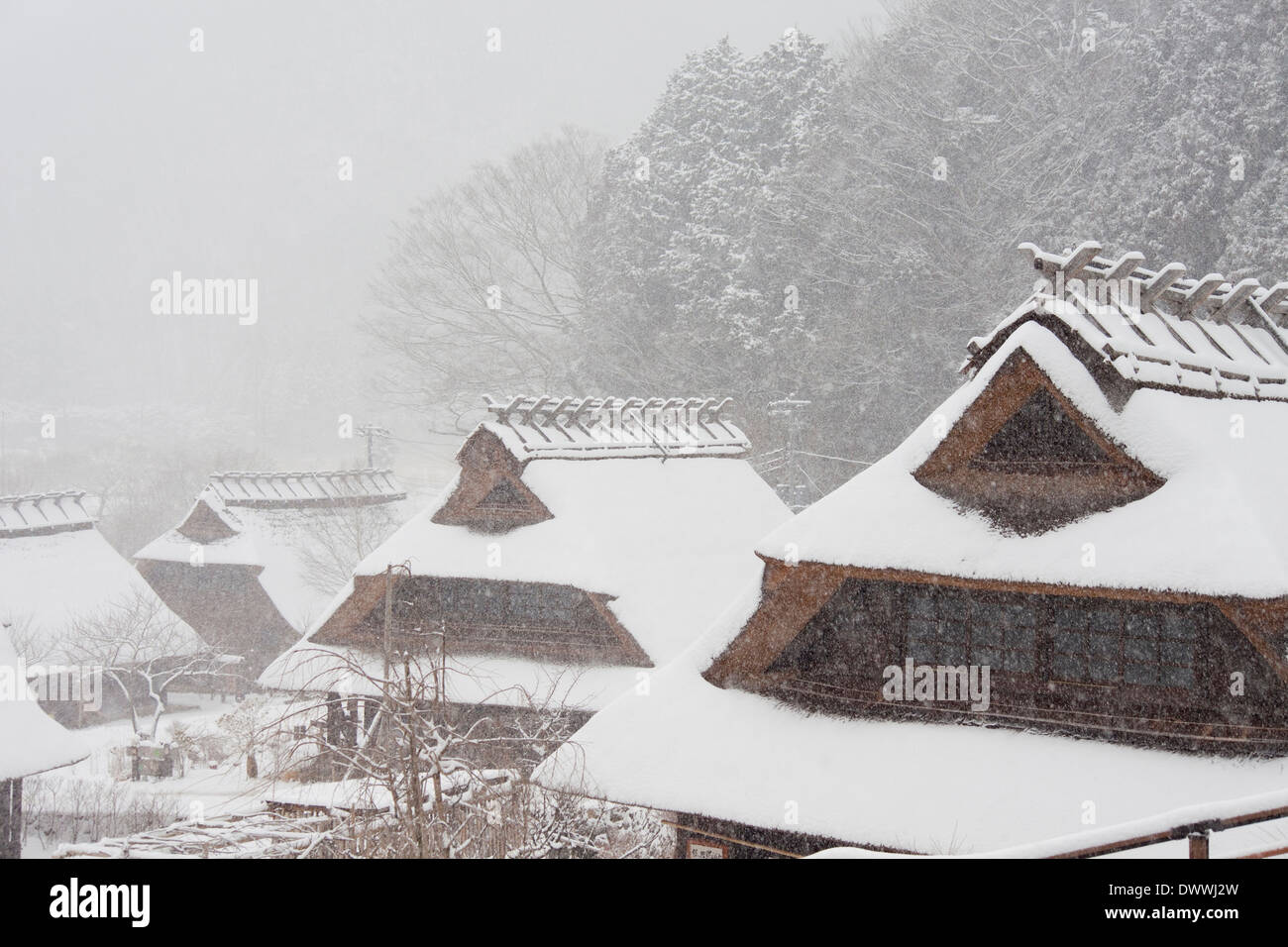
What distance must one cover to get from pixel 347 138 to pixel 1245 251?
161 ft

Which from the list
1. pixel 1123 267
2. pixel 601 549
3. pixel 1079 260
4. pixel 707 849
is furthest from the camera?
pixel 601 549

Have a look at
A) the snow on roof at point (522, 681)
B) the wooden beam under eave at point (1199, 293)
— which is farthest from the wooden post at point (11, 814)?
the wooden beam under eave at point (1199, 293)

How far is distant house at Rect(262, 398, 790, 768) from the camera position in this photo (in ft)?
47.9

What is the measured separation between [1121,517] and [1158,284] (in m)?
2.44

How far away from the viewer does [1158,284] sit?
8.96 meters

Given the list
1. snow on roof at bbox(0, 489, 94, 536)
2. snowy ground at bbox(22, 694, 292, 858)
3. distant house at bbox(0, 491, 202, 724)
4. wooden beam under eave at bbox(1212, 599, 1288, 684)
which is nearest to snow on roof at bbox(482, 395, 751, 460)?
snowy ground at bbox(22, 694, 292, 858)

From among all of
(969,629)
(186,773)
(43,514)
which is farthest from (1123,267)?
(43,514)

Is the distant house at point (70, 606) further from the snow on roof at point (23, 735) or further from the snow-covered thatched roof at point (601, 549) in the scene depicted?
the snow-covered thatched roof at point (601, 549)

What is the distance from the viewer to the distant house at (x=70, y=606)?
24.4m

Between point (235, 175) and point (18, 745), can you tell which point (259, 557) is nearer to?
point (18, 745)

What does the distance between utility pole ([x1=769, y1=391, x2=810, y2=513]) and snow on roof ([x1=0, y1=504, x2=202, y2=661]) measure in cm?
1507

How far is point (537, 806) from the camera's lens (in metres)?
9.46

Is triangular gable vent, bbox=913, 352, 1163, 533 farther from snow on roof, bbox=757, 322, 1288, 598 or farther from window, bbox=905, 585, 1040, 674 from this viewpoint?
window, bbox=905, 585, 1040, 674
